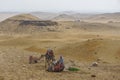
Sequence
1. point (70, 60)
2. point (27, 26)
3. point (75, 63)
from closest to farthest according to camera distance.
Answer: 1. point (75, 63)
2. point (70, 60)
3. point (27, 26)

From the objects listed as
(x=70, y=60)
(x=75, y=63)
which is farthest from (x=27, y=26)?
(x=75, y=63)

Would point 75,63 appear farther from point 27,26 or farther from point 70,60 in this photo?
point 27,26

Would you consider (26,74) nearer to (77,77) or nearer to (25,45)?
(77,77)

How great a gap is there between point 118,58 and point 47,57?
6.01 m

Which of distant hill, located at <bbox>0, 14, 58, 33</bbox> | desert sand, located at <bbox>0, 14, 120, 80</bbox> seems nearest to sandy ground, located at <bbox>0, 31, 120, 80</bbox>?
desert sand, located at <bbox>0, 14, 120, 80</bbox>

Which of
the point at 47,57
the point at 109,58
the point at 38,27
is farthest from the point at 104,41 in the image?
the point at 38,27

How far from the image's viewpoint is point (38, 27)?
157 ft

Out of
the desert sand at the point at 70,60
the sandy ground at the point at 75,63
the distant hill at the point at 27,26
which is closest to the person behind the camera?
the sandy ground at the point at 75,63

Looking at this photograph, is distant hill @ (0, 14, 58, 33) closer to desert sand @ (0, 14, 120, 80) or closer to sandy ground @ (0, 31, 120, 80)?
desert sand @ (0, 14, 120, 80)

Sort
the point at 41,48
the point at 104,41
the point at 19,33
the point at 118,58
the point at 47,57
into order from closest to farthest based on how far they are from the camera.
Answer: the point at 47,57 < the point at 118,58 < the point at 104,41 < the point at 41,48 < the point at 19,33

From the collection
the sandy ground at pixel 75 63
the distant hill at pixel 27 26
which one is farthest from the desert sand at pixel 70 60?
the distant hill at pixel 27 26

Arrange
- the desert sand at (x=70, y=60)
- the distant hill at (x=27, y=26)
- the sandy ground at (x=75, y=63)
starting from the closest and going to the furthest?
1. the sandy ground at (x=75, y=63)
2. the desert sand at (x=70, y=60)
3. the distant hill at (x=27, y=26)

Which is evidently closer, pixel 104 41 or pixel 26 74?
pixel 26 74

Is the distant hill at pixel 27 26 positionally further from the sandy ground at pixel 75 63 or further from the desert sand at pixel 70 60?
the sandy ground at pixel 75 63
